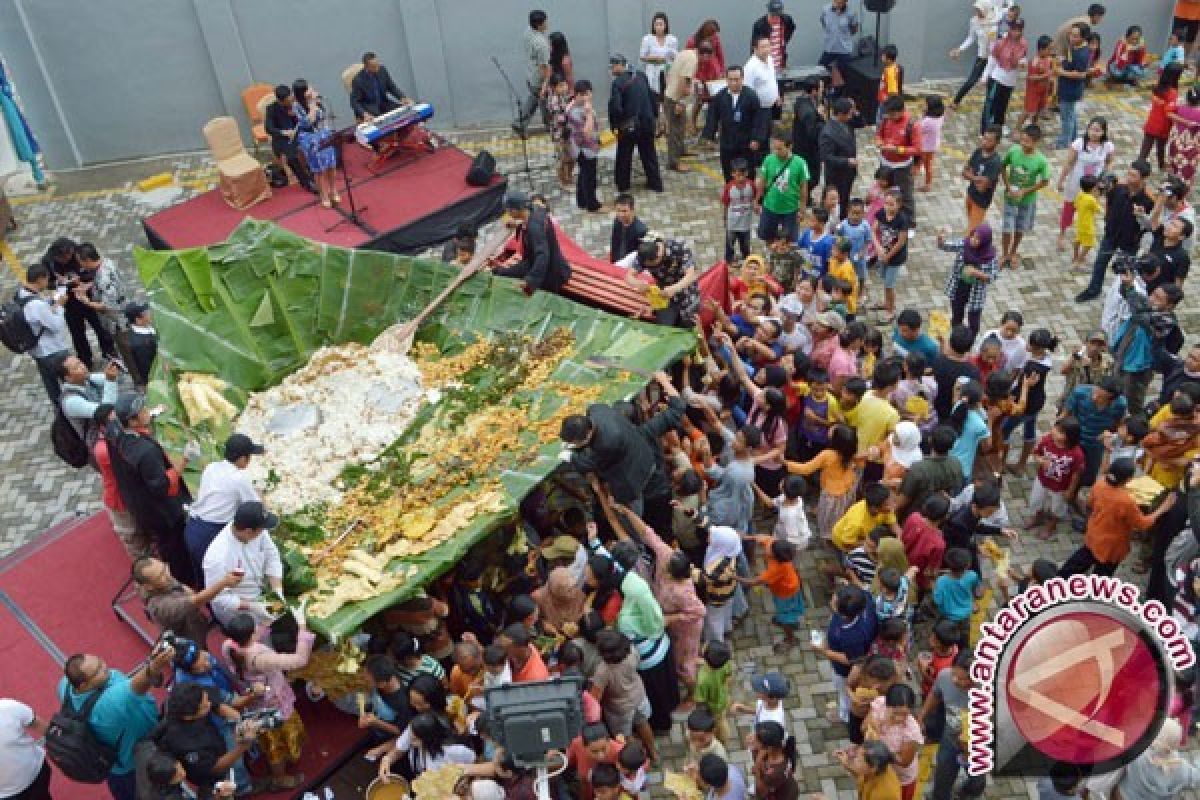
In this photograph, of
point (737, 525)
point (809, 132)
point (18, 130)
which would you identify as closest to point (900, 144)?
point (809, 132)

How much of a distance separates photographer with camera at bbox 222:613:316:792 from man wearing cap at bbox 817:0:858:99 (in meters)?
11.3

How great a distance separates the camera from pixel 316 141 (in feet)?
42.7

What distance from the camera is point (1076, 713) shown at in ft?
19.4

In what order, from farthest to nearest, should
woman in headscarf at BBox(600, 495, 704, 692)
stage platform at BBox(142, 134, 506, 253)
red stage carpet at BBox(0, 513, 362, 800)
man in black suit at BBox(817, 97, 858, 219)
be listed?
stage platform at BBox(142, 134, 506, 253)
man in black suit at BBox(817, 97, 858, 219)
red stage carpet at BBox(0, 513, 362, 800)
woman in headscarf at BBox(600, 495, 704, 692)

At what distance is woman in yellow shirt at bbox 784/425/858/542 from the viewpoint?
8031 millimetres

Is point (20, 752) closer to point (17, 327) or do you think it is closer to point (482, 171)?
point (17, 327)

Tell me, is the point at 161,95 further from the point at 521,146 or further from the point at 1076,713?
the point at 1076,713

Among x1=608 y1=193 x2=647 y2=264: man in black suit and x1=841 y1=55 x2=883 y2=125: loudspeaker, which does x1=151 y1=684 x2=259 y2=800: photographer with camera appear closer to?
x1=608 y1=193 x2=647 y2=264: man in black suit

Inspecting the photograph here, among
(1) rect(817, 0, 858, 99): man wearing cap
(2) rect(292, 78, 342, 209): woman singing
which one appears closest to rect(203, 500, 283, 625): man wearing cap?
(2) rect(292, 78, 342, 209): woman singing

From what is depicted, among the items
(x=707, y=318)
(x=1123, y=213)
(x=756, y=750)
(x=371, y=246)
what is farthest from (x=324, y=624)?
(x=1123, y=213)

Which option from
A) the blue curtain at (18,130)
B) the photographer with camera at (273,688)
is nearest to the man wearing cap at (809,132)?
the photographer with camera at (273,688)

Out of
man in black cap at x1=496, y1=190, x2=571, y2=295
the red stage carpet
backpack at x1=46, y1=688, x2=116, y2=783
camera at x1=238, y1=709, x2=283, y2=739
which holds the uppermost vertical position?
man in black cap at x1=496, y1=190, x2=571, y2=295

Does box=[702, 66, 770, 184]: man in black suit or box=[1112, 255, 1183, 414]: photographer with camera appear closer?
box=[1112, 255, 1183, 414]: photographer with camera

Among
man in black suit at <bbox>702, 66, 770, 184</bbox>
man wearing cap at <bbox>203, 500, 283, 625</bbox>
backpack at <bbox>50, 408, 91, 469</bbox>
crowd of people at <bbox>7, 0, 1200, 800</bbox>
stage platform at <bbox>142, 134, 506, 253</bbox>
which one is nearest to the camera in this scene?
crowd of people at <bbox>7, 0, 1200, 800</bbox>
